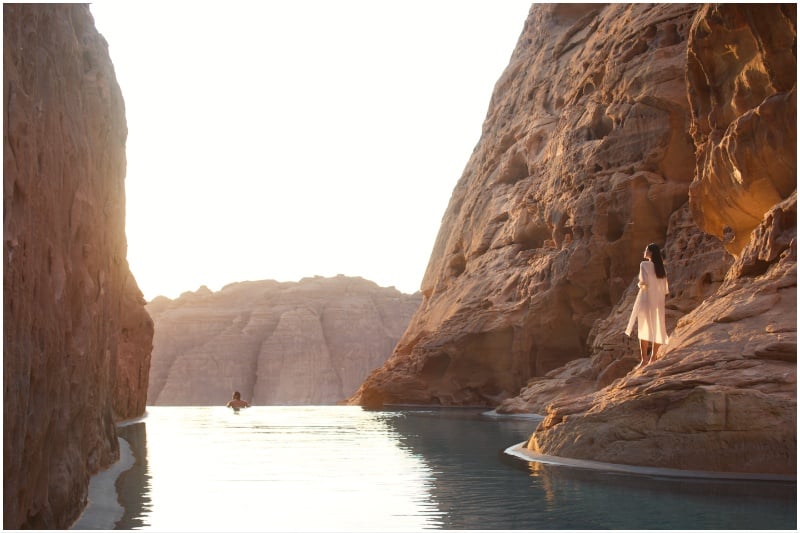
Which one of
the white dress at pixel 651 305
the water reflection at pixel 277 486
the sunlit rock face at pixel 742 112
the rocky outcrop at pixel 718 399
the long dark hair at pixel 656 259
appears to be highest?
the sunlit rock face at pixel 742 112

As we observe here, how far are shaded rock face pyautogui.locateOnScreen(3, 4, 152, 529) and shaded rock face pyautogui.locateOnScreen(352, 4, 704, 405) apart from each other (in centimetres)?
2003

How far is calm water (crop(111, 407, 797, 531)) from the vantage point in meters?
7.66

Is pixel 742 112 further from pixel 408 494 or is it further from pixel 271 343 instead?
pixel 271 343

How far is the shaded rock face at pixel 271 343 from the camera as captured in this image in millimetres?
112000

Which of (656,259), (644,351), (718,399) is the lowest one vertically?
(718,399)

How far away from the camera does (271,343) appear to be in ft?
380

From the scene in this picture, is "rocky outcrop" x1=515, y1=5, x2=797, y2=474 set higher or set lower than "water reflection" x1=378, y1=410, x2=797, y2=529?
higher

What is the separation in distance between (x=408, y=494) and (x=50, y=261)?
4.33m

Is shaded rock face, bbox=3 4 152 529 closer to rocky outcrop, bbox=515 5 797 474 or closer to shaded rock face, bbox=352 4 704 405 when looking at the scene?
rocky outcrop, bbox=515 5 797 474

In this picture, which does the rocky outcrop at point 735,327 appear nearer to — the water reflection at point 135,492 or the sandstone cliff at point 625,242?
the sandstone cliff at point 625,242

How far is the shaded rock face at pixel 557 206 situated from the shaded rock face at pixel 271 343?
64.4 m

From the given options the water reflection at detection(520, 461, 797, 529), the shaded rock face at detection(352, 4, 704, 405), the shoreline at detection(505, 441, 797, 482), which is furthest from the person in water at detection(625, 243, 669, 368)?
the shaded rock face at detection(352, 4, 704, 405)

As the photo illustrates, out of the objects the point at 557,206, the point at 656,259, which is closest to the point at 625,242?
the point at 557,206

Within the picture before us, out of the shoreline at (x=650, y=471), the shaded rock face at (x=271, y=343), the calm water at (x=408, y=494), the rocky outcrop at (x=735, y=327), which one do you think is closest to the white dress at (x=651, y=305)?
the rocky outcrop at (x=735, y=327)
